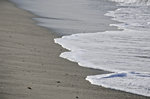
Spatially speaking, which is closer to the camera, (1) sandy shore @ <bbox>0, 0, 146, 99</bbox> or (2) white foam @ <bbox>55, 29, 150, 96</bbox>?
(1) sandy shore @ <bbox>0, 0, 146, 99</bbox>

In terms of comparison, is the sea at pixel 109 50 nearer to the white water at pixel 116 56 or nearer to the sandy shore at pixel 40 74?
the white water at pixel 116 56

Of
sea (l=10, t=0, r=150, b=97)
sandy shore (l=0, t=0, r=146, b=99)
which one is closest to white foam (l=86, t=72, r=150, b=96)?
sea (l=10, t=0, r=150, b=97)

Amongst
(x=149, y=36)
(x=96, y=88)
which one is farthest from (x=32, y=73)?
(x=149, y=36)

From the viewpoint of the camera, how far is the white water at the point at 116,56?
7.64 metres

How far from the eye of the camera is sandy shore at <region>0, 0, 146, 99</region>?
6.57m

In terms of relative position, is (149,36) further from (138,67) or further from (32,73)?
(32,73)

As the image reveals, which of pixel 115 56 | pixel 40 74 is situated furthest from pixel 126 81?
pixel 115 56

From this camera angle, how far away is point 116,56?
10242 millimetres

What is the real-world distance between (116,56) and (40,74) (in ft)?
9.34

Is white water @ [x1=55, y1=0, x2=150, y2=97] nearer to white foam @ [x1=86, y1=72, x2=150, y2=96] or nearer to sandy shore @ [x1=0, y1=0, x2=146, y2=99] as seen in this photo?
white foam @ [x1=86, y1=72, x2=150, y2=96]

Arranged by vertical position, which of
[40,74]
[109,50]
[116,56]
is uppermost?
[40,74]

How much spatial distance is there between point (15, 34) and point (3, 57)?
3.91m

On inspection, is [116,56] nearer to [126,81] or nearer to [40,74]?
[126,81]

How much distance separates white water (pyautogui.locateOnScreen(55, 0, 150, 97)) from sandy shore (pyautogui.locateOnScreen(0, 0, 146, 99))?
327 mm
